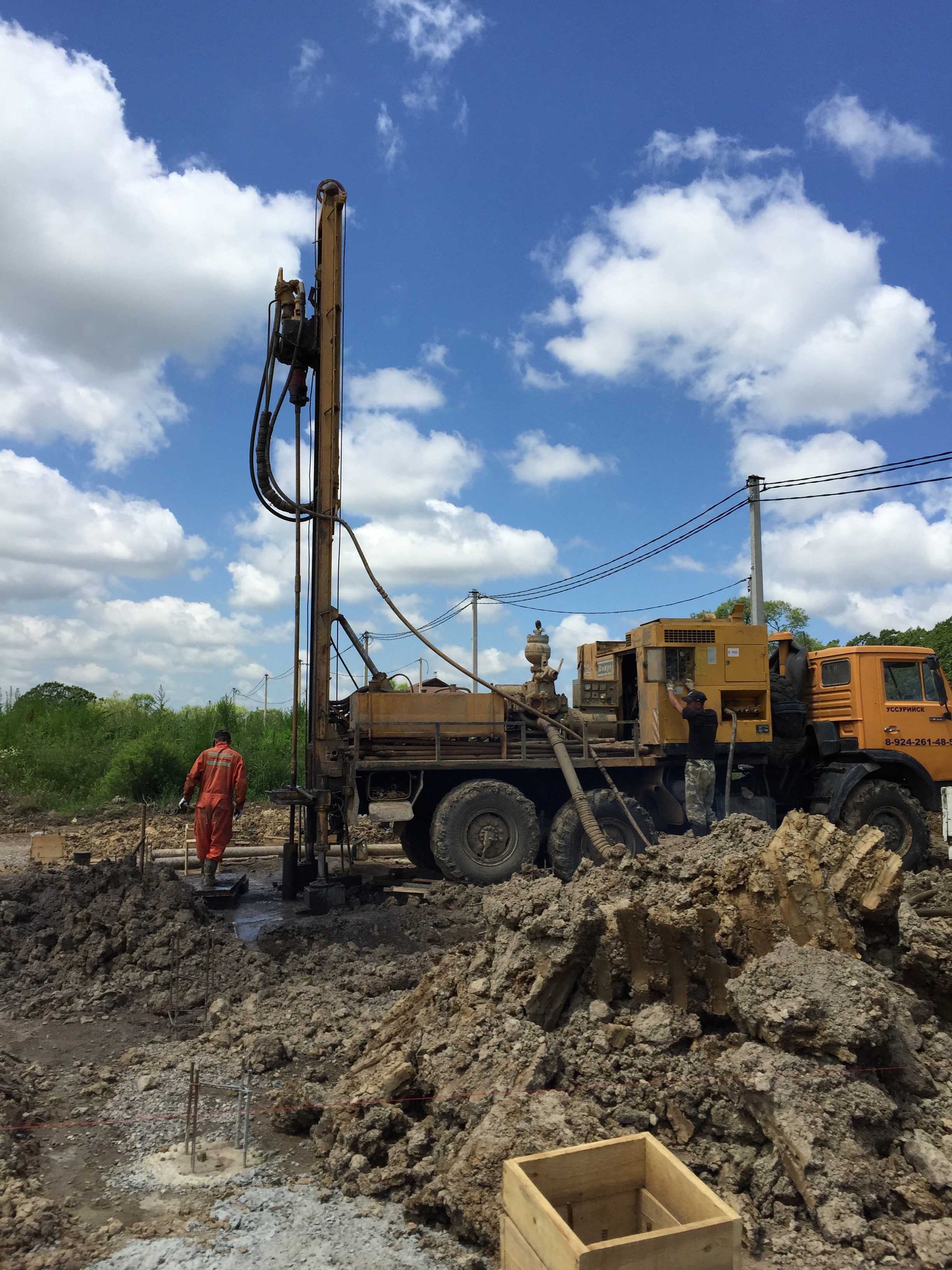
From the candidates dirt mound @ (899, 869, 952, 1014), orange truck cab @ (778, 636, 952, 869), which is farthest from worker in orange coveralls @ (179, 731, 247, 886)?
orange truck cab @ (778, 636, 952, 869)

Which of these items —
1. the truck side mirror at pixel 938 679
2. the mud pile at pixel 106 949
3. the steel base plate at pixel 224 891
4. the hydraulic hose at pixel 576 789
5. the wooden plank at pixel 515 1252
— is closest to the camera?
the wooden plank at pixel 515 1252

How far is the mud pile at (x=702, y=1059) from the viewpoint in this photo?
3537mm

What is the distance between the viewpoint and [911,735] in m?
11.1

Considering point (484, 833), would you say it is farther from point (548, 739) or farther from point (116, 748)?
point (116, 748)

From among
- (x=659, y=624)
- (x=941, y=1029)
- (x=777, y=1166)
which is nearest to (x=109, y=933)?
(x=777, y=1166)

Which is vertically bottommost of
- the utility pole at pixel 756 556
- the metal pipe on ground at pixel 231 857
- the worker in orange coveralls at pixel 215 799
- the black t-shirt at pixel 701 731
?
the metal pipe on ground at pixel 231 857

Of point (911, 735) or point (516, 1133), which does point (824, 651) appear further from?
point (516, 1133)

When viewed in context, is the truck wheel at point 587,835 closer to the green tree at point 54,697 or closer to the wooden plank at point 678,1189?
the wooden plank at point 678,1189

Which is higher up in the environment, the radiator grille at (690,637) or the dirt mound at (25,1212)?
the radiator grille at (690,637)

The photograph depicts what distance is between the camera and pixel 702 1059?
4.20m

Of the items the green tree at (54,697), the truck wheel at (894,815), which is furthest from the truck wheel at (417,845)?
the green tree at (54,697)

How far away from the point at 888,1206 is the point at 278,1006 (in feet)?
13.2

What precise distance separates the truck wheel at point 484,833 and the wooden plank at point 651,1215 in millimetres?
6729

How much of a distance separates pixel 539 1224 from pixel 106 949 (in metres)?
5.56
